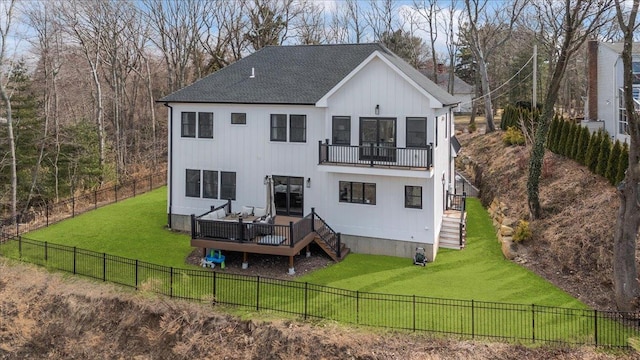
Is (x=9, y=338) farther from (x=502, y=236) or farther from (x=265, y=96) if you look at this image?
(x=502, y=236)

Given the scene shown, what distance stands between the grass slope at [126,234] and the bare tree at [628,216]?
46.3 ft

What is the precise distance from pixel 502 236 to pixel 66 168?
26834mm

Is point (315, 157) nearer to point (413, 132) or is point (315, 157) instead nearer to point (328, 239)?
point (328, 239)

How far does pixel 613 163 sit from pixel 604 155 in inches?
44.1

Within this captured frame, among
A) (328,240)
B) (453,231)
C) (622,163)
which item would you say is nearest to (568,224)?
(622,163)

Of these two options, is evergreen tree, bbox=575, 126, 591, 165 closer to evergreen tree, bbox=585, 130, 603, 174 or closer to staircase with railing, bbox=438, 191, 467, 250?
evergreen tree, bbox=585, 130, 603, 174

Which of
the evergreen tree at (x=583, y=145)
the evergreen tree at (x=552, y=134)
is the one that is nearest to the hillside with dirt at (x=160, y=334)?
the evergreen tree at (x=583, y=145)

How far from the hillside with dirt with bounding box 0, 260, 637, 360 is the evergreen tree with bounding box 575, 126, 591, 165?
13.0m

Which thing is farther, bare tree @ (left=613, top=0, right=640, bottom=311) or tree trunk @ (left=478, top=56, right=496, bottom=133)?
tree trunk @ (left=478, top=56, right=496, bottom=133)

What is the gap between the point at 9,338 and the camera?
1585 cm

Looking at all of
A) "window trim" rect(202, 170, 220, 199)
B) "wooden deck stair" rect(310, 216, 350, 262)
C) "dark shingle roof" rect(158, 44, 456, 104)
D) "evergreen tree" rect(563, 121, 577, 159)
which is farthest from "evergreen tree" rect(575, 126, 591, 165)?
"window trim" rect(202, 170, 220, 199)

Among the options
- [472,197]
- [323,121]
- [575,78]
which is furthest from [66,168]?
[575,78]

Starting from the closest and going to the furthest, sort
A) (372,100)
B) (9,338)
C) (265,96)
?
(9,338) → (372,100) → (265,96)

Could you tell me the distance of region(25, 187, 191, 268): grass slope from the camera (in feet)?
63.1
